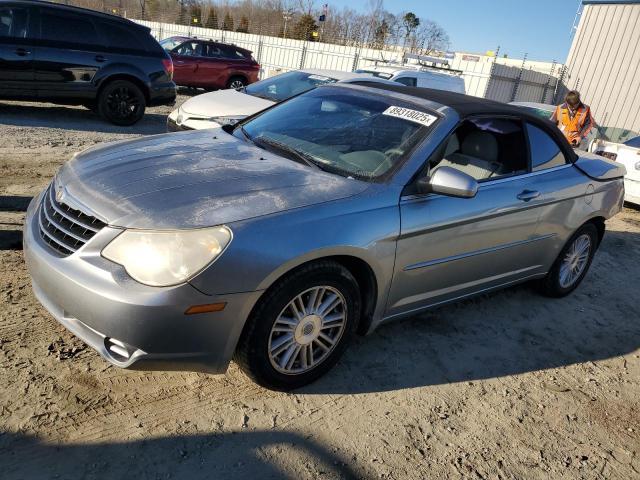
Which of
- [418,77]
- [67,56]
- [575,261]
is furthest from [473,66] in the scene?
[575,261]

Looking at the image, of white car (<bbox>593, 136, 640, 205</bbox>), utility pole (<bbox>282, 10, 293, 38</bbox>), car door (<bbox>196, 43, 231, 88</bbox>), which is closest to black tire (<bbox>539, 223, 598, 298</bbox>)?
white car (<bbox>593, 136, 640, 205</bbox>)

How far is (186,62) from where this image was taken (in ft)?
50.8

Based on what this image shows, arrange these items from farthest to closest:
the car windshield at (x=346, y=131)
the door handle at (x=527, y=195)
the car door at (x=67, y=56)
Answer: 1. the car door at (x=67, y=56)
2. the door handle at (x=527, y=195)
3. the car windshield at (x=346, y=131)

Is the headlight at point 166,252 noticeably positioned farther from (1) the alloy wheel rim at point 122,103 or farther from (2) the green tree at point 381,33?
(2) the green tree at point 381,33

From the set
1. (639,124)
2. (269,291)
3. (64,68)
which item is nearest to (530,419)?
(269,291)

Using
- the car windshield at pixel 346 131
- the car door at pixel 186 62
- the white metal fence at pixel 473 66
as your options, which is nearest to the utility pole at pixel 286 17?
the white metal fence at pixel 473 66

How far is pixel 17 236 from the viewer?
4250 mm

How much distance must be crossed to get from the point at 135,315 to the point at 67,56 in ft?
26.2

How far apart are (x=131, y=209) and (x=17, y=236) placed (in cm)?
223

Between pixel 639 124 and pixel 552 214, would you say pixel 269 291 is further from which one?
pixel 639 124

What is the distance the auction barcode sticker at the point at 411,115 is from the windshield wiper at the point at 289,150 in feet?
2.23

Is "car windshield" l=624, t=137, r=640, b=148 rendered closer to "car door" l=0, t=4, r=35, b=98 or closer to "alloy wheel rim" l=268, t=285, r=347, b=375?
"alloy wheel rim" l=268, t=285, r=347, b=375

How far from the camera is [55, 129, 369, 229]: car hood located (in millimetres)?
2566

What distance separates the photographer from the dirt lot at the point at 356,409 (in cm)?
245
